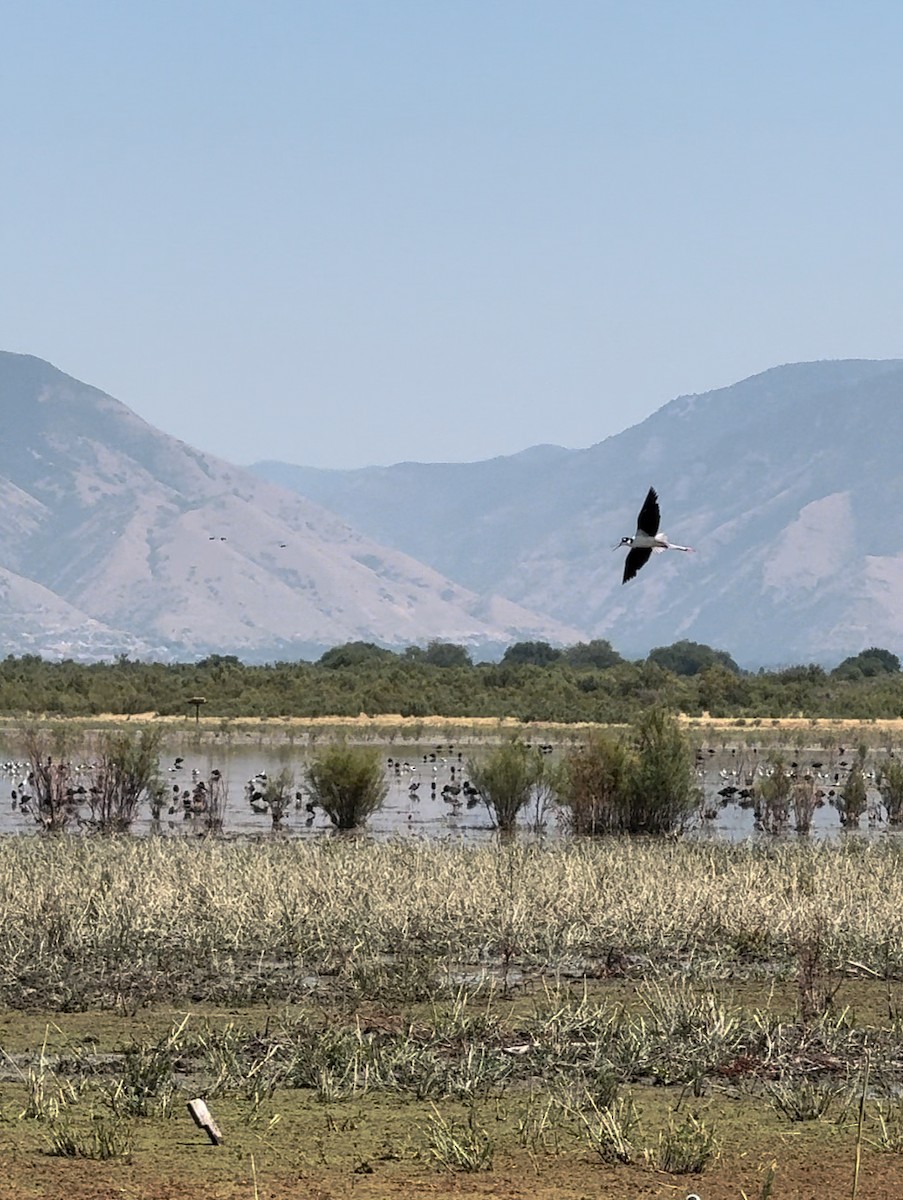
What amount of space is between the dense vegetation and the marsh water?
614 inches

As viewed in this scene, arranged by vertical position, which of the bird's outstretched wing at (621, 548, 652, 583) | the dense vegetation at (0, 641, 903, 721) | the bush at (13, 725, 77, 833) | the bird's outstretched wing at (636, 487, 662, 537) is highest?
the bird's outstretched wing at (636, 487, 662, 537)

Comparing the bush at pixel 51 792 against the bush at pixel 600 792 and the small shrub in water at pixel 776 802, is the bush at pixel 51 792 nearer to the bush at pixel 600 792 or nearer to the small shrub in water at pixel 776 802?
the bush at pixel 600 792

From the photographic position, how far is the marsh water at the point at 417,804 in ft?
102

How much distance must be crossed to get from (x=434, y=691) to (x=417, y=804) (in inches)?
1414

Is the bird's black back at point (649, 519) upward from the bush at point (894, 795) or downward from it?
upward

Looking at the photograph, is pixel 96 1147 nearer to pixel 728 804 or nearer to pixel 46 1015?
pixel 46 1015

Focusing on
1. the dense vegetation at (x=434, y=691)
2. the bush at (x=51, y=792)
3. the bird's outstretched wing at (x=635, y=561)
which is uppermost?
the bird's outstretched wing at (x=635, y=561)

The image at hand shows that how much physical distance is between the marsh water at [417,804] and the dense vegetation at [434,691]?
1559 centimetres

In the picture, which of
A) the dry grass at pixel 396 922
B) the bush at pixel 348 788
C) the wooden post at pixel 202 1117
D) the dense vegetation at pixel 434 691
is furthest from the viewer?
the dense vegetation at pixel 434 691

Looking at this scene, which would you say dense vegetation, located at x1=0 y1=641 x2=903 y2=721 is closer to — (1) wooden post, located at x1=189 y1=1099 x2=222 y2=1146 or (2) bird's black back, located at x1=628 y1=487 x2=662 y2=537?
(2) bird's black back, located at x1=628 y1=487 x2=662 y2=537

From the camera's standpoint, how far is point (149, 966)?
53.9ft

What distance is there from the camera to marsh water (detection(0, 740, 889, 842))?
3094cm

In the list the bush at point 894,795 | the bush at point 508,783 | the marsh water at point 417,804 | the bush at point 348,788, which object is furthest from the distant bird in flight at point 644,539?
the bush at point 894,795

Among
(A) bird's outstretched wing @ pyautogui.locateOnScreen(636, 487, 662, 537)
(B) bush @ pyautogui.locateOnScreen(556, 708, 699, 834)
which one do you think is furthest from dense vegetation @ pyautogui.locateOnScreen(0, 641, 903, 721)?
(A) bird's outstretched wing @ pyautogui.locateOnScreen(636, 487, 662, 537)
